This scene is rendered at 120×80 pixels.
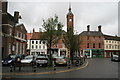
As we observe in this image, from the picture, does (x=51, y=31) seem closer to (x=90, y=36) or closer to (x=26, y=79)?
(x=26, y=79)

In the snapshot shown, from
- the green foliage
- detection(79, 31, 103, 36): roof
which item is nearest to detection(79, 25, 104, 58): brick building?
detection(79, 31, 103, 36): roof

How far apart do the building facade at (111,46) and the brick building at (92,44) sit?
7.39ft

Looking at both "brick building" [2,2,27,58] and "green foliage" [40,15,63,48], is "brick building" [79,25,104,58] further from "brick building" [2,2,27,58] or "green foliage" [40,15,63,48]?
"green foliage" [40,15,63,48]

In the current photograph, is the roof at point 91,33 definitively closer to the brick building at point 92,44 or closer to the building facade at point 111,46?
the brick building at point 92,44

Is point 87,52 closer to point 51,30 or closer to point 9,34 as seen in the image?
point 9,34

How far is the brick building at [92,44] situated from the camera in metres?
60.9

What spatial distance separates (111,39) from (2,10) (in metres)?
48.4

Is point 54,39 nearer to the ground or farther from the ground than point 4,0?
nearer to the ground

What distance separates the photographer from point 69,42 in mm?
25156

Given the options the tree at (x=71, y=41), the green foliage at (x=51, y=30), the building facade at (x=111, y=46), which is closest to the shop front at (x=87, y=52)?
the building facade at (x=111, y=46)

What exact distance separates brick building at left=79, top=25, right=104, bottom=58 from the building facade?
2252mm

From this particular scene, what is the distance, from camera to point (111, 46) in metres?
65.6

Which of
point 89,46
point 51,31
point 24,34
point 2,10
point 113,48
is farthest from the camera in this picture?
point 113,48

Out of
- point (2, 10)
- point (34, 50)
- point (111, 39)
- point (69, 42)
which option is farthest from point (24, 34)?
point (111, 39)
